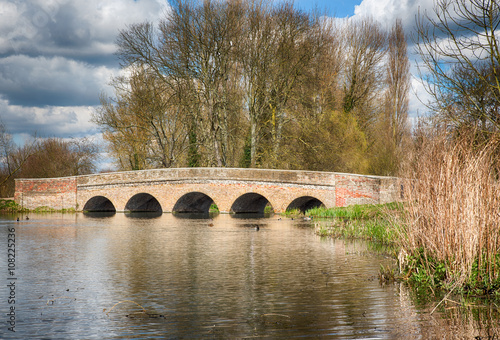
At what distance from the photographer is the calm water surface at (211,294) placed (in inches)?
206

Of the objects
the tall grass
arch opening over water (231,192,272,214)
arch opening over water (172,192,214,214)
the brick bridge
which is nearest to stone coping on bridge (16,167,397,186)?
the brick bridge

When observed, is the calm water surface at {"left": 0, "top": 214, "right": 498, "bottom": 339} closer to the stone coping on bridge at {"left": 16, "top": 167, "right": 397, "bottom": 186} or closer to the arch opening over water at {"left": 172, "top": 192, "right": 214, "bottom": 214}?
the stone coping on bridge at {"left": 16, "top": 167, "right": 397, "bottom": 186}

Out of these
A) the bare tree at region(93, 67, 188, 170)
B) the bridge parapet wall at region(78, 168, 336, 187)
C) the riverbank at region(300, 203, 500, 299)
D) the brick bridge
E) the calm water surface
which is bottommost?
the calm water surface

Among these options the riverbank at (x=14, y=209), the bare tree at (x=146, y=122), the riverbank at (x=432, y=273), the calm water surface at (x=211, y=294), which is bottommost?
the calm water surface at (x=211, y=294)

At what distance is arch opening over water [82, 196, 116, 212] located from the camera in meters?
31.3

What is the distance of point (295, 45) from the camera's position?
1152 inches

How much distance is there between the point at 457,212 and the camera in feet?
21.0

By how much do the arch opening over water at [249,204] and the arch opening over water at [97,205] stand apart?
9.45 m

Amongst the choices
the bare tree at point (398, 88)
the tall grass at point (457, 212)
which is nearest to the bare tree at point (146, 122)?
the bare tree at point (398, 88)

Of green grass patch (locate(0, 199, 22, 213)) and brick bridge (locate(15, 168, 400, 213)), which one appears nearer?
brick bridge (locate(15, 168, 400, 213))

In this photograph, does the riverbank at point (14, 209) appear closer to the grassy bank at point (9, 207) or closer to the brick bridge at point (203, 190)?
the grassy bank at point (9, 207)

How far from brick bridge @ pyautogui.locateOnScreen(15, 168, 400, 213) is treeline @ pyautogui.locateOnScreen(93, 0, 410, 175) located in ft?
8.40

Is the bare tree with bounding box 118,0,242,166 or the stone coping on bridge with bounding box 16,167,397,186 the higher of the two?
the bare tree with bounding box 118,0,242,166

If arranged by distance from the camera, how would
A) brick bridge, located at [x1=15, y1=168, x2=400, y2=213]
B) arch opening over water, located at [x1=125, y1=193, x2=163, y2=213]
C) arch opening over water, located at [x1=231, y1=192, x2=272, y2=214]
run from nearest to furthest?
brick bridge, located at [x1=15, y1=168, x2=400, y2=213], arch opening over water, located at [x1=231, y1=192, x2=272, y2=214], arch opening over water, located at [x1=125, y1=193, x2=163, y2=213]
